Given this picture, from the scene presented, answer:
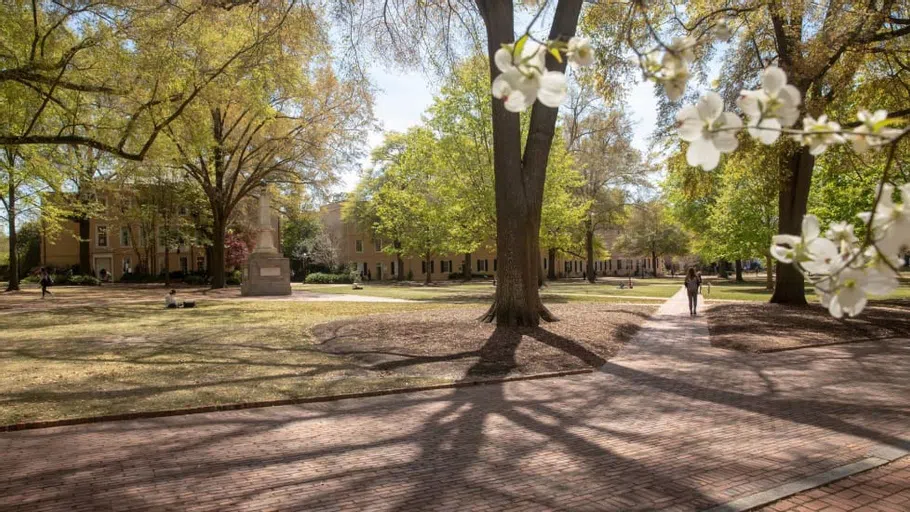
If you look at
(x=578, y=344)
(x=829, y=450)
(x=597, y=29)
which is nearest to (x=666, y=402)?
(x=829, y=450)

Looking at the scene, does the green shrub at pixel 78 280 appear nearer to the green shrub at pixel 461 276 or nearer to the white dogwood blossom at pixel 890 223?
the green shrub at pixel 461 276

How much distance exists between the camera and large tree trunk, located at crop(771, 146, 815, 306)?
19.3 meters

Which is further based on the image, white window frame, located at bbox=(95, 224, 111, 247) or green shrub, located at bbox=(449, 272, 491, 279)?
green shrub, located at bbox=(449, 272, 491, 279)

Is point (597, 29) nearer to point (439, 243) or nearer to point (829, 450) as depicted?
point (829, 450)

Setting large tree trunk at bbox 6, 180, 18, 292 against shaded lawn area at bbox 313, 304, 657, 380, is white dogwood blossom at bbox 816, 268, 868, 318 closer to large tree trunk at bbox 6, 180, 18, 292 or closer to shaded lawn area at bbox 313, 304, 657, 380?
shaded lawn area at bbox 313, 304, 657, 380

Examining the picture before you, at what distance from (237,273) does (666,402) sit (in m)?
47.5

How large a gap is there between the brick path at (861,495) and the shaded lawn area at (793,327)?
7.81 metres

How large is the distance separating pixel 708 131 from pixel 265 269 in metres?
32.7

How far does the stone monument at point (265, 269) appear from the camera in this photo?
32.2m

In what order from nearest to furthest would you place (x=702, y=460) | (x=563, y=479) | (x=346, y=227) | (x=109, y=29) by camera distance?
(x=563, y=479) → (x=702, y=460) → (x=109, y=29) → (x=346, y=227)

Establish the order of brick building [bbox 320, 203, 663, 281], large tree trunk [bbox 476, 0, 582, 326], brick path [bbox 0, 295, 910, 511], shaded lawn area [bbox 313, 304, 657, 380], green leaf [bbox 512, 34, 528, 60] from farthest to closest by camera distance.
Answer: brick building [bbox 320, 203, 663, 281] → large tree trunk [bbox 476, 0, 582, 326] → shaded lawn area [bbox 313, 304, 657, 380] → brick path [bbox 0, 295, 910, 511] → green leaf [bbox 512, 34, 528, 60]

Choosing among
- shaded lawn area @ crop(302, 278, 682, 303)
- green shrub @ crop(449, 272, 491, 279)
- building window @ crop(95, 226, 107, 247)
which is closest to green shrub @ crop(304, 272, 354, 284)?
shaded lawn area @ crop(302, 278, 682, 303)

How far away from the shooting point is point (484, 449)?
5949 mm

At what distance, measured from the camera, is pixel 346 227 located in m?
73.4
